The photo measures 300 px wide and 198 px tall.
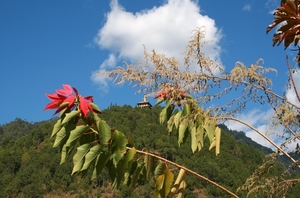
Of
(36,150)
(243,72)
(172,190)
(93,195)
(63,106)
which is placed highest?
(36,150)

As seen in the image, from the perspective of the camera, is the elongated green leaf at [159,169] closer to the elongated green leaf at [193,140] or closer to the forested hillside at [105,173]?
the elongated green leaf at [193,140]

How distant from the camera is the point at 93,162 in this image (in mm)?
1265

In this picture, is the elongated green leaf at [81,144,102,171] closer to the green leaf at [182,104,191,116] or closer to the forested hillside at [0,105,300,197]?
the green leaf at [182,104,191,116]

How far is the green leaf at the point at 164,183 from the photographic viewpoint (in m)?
1.27

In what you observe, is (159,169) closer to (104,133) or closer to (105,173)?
(104,133)

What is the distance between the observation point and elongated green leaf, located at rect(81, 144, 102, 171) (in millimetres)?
1221

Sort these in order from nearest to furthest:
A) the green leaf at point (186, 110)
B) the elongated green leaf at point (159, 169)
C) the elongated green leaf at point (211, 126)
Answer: the elongated green leaf at point (159, 169)
the elongated green leaf at point (211, 126)
the green leaf at point (186, 110)

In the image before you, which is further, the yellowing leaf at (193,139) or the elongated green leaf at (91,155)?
the yellowing leaf at (193,139)

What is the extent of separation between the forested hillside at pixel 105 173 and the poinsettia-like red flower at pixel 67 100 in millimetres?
53772

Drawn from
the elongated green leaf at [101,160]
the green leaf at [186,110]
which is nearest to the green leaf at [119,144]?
the elongated green leaf at [101,160]

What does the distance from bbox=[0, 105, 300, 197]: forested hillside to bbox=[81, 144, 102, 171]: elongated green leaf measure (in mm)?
53841

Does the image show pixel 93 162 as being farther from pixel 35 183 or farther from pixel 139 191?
pixel 35 183

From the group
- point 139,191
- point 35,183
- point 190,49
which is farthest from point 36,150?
point 190,49

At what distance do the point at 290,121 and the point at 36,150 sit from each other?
239ft
